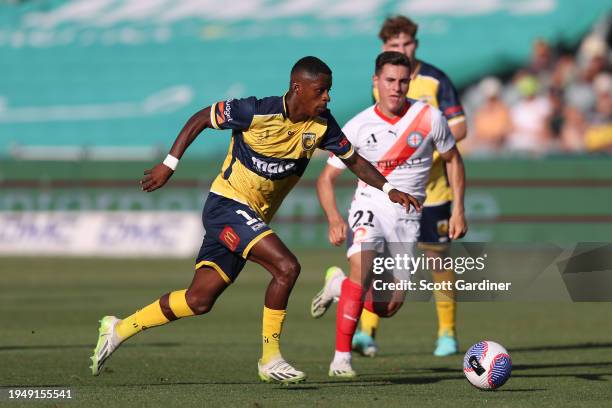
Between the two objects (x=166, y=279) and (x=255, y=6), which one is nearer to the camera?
(x=166, y=279)

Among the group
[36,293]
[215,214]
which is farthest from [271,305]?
[36,293]

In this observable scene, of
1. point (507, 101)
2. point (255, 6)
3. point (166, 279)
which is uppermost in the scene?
point (255, 6)

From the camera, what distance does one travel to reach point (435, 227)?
11227 mm

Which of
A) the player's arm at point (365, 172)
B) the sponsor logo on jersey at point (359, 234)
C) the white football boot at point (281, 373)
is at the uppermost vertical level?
the player's arm at point (365, 172)

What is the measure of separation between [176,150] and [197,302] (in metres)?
1.12

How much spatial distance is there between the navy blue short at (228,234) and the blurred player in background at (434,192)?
2747 millimetres

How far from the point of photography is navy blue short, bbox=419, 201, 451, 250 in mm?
11195

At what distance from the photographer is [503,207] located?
25969 millimetres

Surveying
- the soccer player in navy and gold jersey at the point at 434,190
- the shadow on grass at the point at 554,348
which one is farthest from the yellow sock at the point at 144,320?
the shadow on grass at the point at 554,348

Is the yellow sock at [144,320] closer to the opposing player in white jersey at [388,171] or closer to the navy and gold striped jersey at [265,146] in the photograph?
the navy and gold striped jersey at [265,146]

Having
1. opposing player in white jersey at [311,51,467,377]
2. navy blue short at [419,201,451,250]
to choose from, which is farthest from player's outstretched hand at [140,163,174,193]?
navy blue short at [419,201,451,250]

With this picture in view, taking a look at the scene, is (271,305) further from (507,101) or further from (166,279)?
(507,101)

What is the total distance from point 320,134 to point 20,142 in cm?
2406

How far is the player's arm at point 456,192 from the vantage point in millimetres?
9633
